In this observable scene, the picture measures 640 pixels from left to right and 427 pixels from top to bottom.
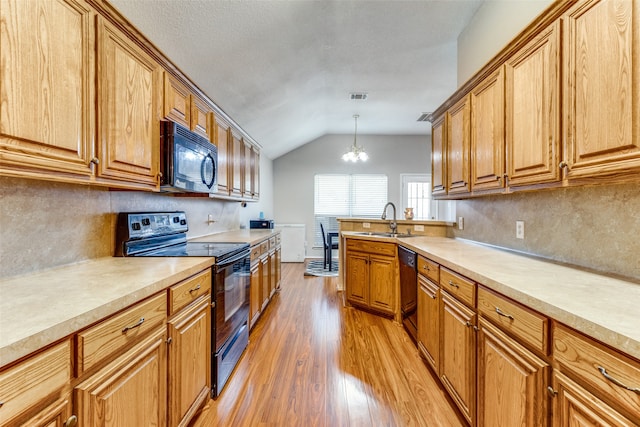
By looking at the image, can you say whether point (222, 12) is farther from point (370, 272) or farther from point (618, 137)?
point (370, 272)

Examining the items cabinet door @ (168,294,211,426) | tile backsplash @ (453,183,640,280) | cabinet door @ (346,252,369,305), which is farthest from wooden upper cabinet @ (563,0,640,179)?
cabinet door @ (346,252,369,305)

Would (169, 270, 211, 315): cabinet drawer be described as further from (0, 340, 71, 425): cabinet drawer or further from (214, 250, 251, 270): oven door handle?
(0, 340, 71, 425): cabinet drawer

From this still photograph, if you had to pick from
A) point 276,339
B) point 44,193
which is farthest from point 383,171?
point 44,193

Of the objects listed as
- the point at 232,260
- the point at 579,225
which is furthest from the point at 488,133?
the point at 232,260

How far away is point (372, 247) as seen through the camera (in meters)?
3.13

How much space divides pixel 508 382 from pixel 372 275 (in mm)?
2018

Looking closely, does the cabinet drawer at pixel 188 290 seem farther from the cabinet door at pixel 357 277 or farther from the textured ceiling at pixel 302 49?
the cabinet door at pixel 357 277

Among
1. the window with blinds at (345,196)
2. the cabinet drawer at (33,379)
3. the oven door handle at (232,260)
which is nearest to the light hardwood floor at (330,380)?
the oven door handle at (232,260)

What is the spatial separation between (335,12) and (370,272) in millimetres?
2532

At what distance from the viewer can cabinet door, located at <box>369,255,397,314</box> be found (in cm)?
299

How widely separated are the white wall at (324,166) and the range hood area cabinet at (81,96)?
4734 mm

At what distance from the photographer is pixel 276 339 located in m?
2.60

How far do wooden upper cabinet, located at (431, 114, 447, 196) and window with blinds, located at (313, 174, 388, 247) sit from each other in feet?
12.3

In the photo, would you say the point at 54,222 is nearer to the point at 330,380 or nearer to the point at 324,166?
the point at 330,380
